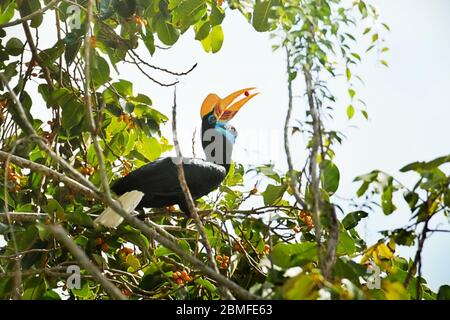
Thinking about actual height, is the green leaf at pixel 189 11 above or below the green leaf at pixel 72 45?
above

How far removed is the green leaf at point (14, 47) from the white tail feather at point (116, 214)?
83cm

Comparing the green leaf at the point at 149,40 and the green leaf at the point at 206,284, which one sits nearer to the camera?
the green leaf at the point at 206,284

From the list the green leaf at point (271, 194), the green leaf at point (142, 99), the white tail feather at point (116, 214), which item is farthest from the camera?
the green leaf at point (142, 99)

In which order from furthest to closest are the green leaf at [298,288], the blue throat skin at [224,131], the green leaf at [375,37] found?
the blue throat skin at [224,131], the green leaf at [375,37], the green leaf at [298,288]

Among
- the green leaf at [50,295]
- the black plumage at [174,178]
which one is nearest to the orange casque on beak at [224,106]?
the black plumage at [174,178]

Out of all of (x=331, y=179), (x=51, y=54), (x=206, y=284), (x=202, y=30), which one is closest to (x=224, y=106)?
(x=202, y=30)

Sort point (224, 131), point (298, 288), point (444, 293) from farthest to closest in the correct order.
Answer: point (224, 131), point (444, 293), point (298, 288)

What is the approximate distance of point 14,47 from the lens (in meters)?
3.74

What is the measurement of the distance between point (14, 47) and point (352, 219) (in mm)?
1748

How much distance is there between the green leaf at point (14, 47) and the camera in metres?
3.73

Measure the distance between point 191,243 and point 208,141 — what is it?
1097 mm

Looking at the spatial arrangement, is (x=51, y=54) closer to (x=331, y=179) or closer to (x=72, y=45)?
(x=72, y=45)

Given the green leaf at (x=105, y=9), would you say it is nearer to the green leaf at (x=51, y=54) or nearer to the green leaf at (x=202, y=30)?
the green leaf at (x=51, y=54)
